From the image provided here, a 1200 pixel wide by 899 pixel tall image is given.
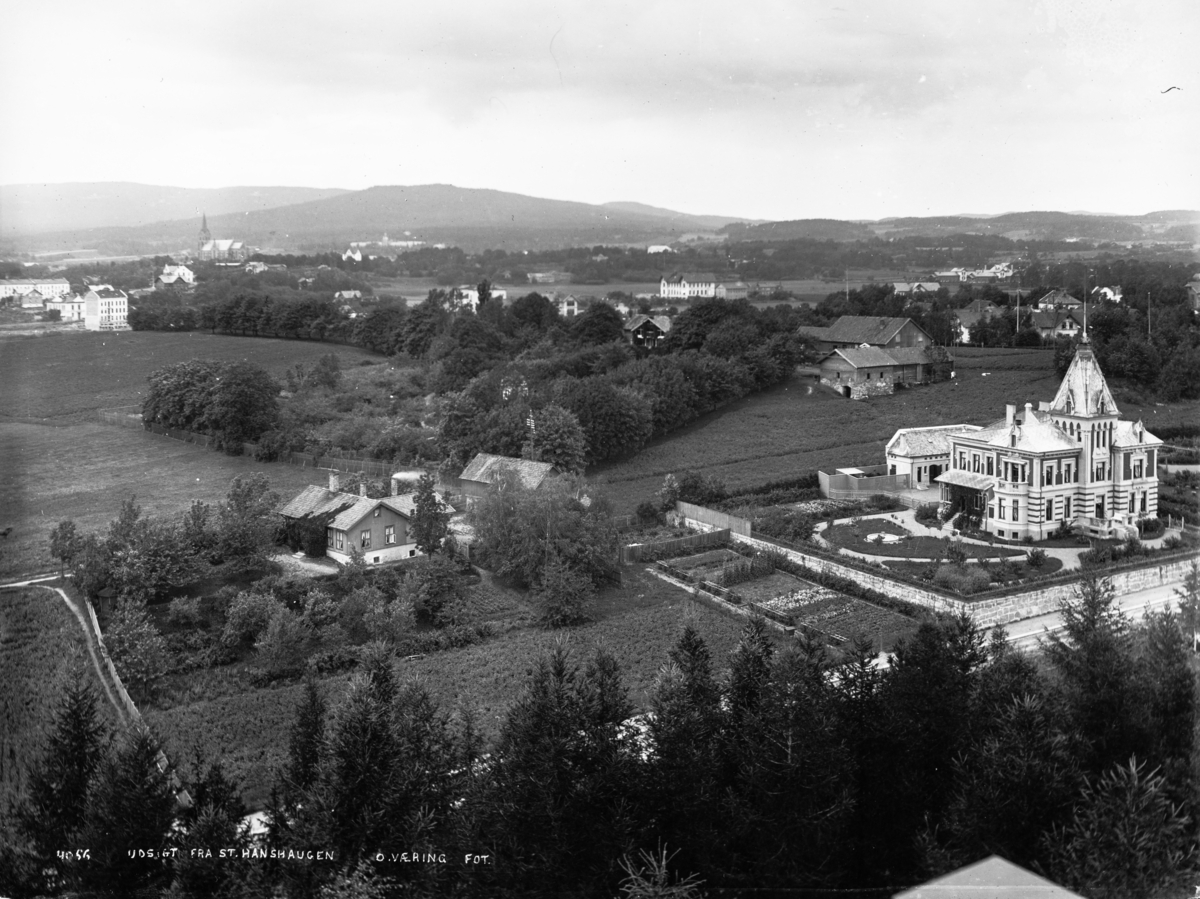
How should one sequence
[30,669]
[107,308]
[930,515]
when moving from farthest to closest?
[107,308] < [930,515] < [30,669]

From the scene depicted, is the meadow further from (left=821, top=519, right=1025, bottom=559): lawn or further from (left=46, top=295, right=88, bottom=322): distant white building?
(left=821, top=519, right=1025, bottom=559): lawn

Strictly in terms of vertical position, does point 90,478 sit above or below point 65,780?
above

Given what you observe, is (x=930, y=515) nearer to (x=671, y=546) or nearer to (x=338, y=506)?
(x=671, y=546)

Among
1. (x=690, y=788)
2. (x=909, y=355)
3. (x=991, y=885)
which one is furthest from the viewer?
(x=909, y=355)

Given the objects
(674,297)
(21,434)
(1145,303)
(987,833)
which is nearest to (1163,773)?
(987,833)

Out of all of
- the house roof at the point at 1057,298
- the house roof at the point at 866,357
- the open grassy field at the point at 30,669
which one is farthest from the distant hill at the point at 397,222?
the house roof at the point at 1057,298

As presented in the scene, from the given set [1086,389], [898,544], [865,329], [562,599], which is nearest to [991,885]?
[562,599]

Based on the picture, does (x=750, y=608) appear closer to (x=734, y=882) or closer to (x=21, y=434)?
(x=734, y=882)
